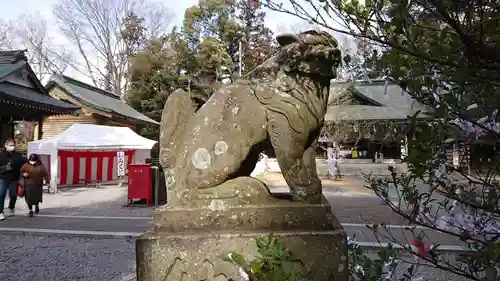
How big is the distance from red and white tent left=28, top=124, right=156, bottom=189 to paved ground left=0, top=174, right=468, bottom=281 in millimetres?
2730

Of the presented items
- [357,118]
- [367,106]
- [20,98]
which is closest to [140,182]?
[20,98]

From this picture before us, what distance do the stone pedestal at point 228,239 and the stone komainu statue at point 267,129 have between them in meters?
0.10

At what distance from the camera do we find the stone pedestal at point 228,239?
89.4 inches

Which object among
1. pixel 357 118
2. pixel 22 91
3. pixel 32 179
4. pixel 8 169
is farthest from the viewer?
pixel 357 118

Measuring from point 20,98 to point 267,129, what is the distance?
14.5 metres

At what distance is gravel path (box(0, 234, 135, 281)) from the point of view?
475cm

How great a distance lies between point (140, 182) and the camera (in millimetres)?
10539

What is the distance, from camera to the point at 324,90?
254cm

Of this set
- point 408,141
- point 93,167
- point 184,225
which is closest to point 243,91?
point 184,225

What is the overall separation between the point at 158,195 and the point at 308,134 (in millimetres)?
8680

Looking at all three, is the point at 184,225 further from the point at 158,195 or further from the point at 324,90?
the point at 158,195

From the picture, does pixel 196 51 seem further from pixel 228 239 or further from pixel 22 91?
pixel 228 239

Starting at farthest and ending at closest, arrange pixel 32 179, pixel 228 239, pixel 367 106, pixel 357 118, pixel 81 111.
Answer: pixel 367 106, pixel 357 118, pixel 81 111, pixel 32 179, pixel 228 239

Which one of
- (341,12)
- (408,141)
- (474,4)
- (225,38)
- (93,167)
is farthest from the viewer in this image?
(225,38)
